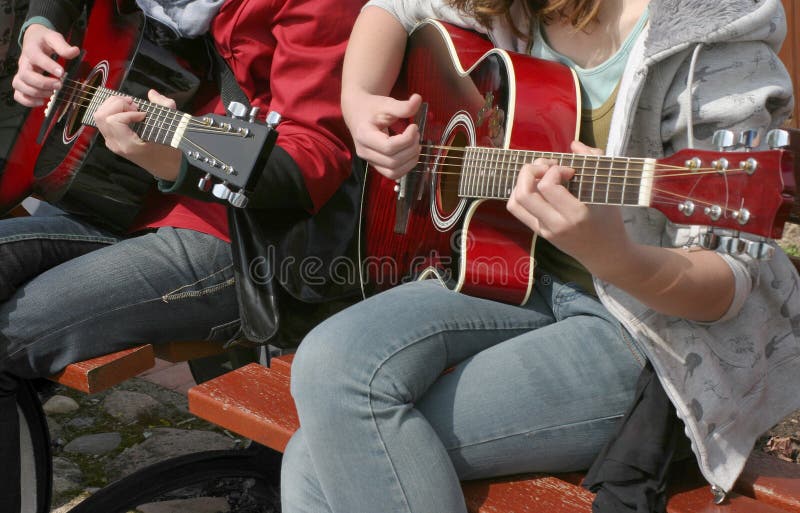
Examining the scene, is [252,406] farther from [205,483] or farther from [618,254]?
[618,254]

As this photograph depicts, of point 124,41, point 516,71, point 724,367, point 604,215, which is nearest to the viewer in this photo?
point 604,215

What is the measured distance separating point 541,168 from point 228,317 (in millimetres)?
1002

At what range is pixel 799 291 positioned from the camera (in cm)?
152

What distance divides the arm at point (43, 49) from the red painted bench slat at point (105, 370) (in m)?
0.83

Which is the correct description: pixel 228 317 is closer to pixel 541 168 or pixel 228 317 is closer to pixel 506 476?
pixel 506 476

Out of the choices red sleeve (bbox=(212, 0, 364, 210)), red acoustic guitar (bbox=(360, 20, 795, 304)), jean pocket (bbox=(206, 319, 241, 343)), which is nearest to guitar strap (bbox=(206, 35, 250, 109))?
red sleeve (bbox=(212, 0, 364, 210))

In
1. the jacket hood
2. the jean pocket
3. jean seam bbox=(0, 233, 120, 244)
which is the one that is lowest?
the jean pocket

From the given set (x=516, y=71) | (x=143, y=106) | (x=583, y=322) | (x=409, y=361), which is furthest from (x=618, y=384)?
(x=143, y=106)

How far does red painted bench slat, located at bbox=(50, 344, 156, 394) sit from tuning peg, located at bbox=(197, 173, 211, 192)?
0.41 meters

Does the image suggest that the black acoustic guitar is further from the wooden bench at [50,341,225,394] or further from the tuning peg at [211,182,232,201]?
the wooden bench at [50,341,225,394]

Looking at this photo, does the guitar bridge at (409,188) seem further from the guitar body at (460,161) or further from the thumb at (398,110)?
the thumb at (398,110)

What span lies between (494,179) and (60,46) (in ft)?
4.40

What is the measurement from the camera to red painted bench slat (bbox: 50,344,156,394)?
197 cm

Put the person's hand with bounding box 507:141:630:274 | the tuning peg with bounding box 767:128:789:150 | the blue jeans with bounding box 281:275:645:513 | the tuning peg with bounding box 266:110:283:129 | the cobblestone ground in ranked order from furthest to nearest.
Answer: the cobblestone ground
the tuning peg with bounding box 266:110:283:129
the blue jeans with bounding box 281:275:645:513
the person's hand with bounding box 507:141:630:274
the tuning peg with bounding box 767:128:789:150
